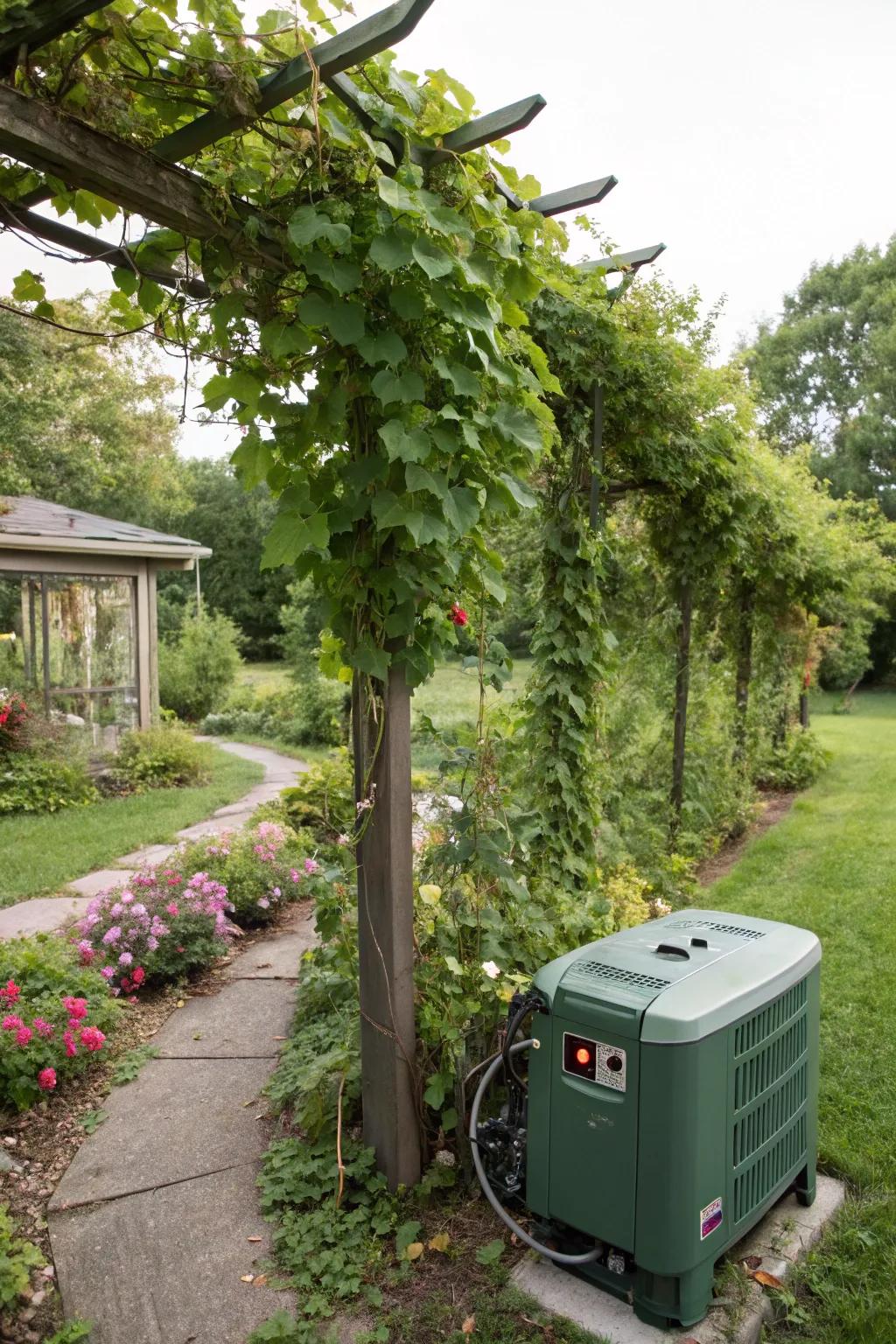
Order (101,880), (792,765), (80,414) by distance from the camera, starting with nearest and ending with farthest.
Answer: (101,880) → (792,765) → (80,414)

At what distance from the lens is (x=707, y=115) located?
496cm

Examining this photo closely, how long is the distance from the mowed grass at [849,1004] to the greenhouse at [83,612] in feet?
21.7

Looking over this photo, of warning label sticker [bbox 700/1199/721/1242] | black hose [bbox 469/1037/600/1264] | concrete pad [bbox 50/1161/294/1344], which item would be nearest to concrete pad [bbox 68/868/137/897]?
concrete pad [bbox 50/1161/294/1344]

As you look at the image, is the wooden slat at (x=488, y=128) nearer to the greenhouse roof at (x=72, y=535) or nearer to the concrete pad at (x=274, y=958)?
the concrete pad at (x=274, y=958)

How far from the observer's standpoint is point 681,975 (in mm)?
1778

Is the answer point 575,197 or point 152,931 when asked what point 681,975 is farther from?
point 152,931

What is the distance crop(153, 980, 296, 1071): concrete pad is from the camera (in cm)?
304

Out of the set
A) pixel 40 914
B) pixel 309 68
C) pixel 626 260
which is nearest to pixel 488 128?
pixel 309 68

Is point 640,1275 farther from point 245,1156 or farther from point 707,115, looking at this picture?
point 707,115

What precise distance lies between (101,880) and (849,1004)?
4.09 metres

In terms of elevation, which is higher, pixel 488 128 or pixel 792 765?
pixel 488 128

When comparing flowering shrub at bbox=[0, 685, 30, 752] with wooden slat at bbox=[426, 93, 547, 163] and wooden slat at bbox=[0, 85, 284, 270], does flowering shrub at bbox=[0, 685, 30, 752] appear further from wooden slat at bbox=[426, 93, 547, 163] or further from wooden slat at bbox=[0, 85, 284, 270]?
wooden slat at bbox=[426, 93, 547, 163]

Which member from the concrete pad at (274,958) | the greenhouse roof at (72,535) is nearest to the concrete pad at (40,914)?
the concrete pad at (274,958)

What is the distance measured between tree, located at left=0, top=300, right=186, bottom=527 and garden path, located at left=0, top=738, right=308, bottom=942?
13.6 feet
